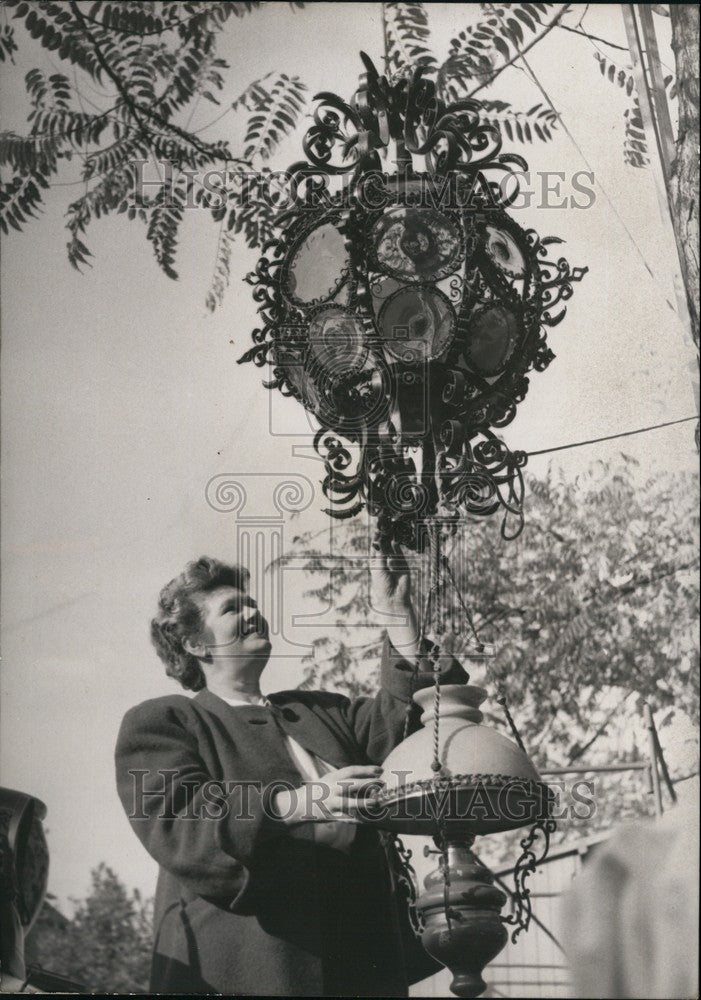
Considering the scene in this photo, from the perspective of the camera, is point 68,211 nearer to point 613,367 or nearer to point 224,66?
point 224,66

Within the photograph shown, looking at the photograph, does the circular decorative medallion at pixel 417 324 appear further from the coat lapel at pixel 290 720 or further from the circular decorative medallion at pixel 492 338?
the coat lapel at pixel 290 720

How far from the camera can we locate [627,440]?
303 cm

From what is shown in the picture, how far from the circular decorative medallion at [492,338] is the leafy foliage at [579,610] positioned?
27 centimetres

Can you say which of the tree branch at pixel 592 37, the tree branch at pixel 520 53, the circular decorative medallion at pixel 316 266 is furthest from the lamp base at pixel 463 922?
the tree branch at pixel 592 37

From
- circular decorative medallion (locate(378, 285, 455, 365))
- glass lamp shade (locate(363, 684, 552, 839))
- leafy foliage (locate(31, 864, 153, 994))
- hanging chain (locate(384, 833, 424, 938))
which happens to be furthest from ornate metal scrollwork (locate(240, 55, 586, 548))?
leafy foliage (locate(31, 864, 153, 994))

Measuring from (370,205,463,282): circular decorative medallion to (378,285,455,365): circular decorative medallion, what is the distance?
0.04m

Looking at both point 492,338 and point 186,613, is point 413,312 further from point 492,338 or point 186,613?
point 186,613

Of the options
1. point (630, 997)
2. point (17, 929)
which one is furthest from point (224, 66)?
point (630, 997)

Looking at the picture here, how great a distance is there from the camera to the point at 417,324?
2920mm

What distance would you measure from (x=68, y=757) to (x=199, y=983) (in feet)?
1.72

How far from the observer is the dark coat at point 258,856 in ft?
8.80

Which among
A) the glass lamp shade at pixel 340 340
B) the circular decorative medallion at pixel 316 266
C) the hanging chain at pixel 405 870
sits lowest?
the hanging chain at pixel 405 870

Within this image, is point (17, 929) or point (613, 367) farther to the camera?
point (613, 367)

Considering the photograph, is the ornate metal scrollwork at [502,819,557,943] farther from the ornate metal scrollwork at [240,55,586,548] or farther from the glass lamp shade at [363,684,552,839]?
the ornate metal scrollwork at [240,55,586,548]
